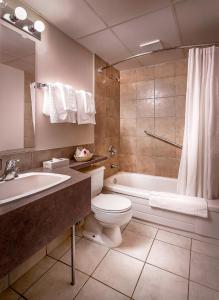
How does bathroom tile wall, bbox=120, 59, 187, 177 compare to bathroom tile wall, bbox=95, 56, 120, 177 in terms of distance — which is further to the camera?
bathroom tile wall, bbox=120, 59, 187, 177

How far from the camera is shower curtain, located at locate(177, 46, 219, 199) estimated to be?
1763 millimetres

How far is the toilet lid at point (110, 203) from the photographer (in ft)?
5.25

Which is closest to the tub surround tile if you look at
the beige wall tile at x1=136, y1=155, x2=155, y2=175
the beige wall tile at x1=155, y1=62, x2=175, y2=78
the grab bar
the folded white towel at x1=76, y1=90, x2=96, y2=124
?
the beige wall tile at x1=155, y1=62, x2=175, y2=78

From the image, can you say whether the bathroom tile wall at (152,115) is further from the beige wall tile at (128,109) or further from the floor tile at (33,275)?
the floor tile at (33,275)

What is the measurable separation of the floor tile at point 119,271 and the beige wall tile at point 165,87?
2.20 m

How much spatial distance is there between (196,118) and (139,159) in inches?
47.2

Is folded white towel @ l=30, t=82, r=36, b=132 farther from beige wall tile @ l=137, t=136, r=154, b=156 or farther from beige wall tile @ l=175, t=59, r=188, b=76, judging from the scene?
beige wall tile @ l=175, t=59, r=188, b=76

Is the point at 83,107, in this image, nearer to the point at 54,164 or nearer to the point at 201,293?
the point at 54,164

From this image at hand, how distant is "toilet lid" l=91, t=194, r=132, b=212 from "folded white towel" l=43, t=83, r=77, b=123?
2.88 ft

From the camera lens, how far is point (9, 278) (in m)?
1.27

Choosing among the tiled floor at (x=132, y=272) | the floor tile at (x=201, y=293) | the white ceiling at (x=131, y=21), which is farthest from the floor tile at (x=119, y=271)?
the white ceiling at (x=131, y=21)

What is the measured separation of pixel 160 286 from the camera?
1.25m

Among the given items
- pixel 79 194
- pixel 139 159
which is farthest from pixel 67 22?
pixel 139 159

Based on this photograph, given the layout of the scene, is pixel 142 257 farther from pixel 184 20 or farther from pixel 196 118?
pixel 184 20
